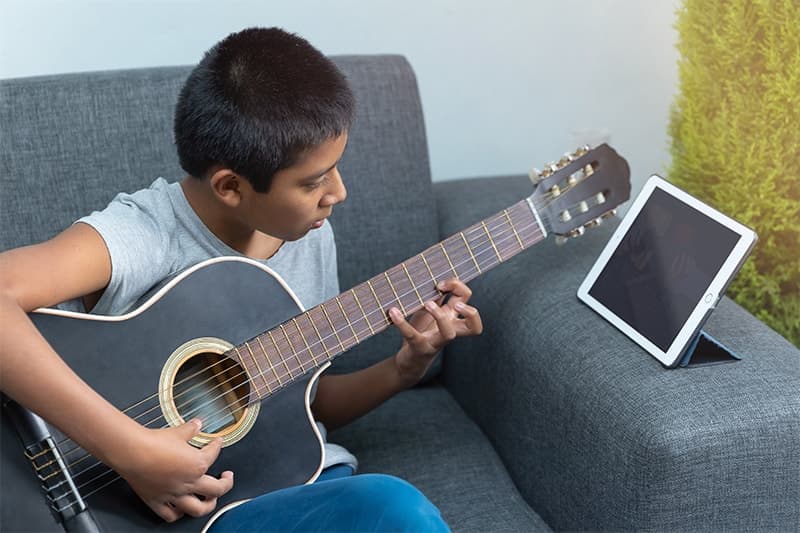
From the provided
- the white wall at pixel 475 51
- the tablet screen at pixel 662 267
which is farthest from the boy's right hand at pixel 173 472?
the white wall at pixel 475 51

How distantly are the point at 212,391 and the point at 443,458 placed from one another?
1.37 ft

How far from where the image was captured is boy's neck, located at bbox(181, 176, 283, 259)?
120cm

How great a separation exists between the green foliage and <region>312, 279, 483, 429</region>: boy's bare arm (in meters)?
0.54

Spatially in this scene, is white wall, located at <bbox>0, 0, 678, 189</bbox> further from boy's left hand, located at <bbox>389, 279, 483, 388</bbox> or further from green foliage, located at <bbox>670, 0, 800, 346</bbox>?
boy's left hand, located at <bbox>389, 279, 483, 388</bbox>

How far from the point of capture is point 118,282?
1.10 metres

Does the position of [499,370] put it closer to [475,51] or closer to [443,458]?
[443,458]

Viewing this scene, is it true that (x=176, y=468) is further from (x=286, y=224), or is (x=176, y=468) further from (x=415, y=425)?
(x=415, y=425)

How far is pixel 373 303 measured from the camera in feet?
3.95

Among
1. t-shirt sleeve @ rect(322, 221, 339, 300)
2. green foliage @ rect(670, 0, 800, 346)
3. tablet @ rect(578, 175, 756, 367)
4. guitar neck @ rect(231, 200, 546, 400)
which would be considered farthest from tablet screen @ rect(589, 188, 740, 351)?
t-shirt sleeve @ rect(322, 221, 339, 300)

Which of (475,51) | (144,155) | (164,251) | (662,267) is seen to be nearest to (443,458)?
(662,267)

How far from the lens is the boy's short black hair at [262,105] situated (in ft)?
3.64

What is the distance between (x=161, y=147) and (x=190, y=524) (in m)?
0.62

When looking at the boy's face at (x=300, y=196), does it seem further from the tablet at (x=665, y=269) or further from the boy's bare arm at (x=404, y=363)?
the tablet at (x=665, y=269)

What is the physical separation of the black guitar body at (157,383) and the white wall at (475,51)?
76cm
